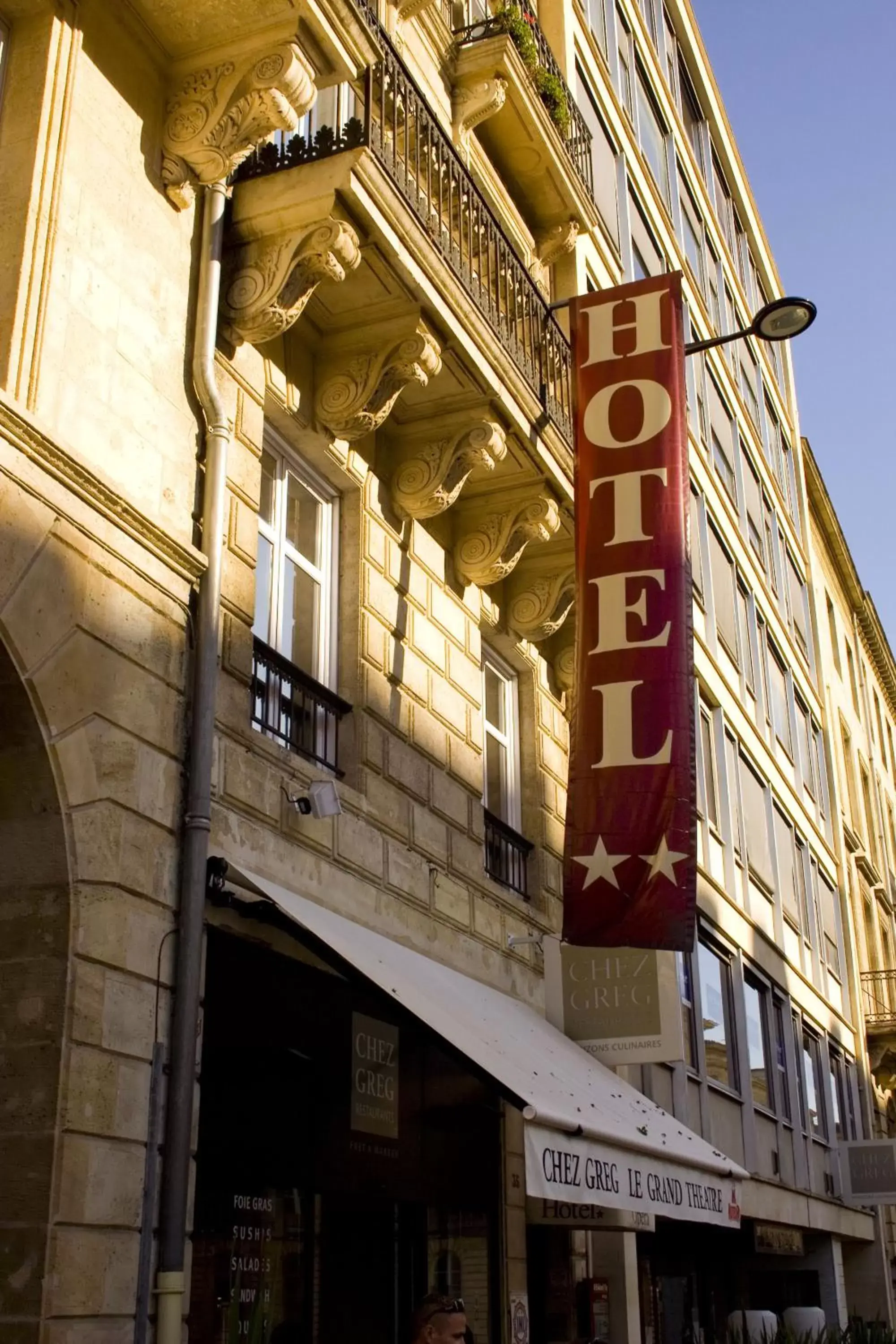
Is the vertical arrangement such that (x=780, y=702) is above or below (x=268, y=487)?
above

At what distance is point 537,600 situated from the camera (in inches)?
495

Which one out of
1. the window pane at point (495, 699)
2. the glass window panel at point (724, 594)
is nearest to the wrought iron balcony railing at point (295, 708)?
the window pane at point (495, 699)

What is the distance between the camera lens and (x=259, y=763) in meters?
8.09

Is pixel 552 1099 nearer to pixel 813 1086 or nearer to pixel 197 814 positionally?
pixel 197 814

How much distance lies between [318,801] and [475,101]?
24.9 feet

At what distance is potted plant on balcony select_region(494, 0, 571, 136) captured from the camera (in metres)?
13.3

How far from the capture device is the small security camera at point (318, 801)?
27.3 feet

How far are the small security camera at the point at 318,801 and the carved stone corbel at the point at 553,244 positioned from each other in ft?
26.0

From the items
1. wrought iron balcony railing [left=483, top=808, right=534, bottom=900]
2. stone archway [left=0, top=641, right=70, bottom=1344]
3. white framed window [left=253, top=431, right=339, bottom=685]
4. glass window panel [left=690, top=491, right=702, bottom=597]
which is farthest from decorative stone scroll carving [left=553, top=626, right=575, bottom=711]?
stone archway [left=0, top=641, right=70, bottom=1344]

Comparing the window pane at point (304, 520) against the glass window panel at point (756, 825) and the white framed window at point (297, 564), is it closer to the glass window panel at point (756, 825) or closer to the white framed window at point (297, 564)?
the white framed window at point (297, 564)

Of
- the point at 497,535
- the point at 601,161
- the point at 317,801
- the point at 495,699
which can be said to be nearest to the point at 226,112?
the point at 317,801

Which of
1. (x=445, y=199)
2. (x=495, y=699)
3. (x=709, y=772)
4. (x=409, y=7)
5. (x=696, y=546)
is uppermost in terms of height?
(x=409, y=7)

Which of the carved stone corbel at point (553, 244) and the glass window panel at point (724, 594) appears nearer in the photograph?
the carved stone corbel at point (553, 244)

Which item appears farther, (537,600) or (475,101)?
(475,101)
